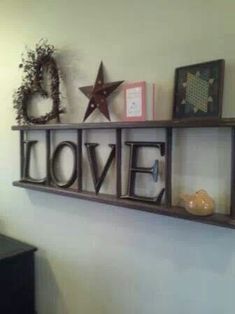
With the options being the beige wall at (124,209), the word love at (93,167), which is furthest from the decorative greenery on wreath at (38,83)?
the word love at (93,167)

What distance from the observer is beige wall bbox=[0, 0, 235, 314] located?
1.42m

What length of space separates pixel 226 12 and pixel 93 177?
103cm

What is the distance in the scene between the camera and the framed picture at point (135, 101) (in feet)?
5.24

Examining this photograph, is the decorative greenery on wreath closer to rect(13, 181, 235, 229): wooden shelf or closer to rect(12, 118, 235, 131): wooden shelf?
rect(12, 118, 235, 131): wooden shelf

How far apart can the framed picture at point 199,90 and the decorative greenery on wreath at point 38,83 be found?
825 millimetres

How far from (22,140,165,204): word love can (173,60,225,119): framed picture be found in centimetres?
20

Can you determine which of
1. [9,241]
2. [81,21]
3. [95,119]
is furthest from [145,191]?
[9,241]

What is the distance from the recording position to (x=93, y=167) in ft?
5.98

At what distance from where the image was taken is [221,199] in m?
1.40

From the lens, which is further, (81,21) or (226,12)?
(81,21)

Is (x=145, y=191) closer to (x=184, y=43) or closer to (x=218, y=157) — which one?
(x=218, y=157)

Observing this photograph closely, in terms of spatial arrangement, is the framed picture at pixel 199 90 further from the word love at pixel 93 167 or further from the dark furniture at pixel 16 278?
the dark furniture at pixel 16 278

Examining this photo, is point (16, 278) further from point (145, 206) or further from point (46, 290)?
point (145, 206)

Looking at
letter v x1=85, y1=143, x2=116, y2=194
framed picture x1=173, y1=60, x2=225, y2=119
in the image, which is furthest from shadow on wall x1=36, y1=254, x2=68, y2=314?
framed picture x1=173, y1=60, x2=225, y2=119
